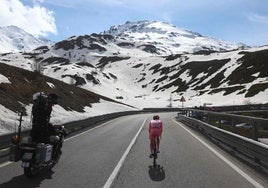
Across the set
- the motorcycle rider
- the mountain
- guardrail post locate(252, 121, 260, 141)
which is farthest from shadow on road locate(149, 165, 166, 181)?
the mountain

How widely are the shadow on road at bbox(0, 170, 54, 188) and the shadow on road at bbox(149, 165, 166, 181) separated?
240 centimetres

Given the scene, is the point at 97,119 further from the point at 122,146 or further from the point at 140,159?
the point at 140,159

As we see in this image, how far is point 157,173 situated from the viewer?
34.0ft

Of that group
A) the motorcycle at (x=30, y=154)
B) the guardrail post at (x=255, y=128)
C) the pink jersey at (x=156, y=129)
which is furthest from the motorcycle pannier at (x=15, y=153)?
the guardrail post at (x=255, y=128)

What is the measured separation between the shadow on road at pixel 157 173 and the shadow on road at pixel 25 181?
2400mm

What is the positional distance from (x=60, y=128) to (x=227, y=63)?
5411 inches

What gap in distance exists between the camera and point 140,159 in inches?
508

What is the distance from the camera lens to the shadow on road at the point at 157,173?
9680 millimetres

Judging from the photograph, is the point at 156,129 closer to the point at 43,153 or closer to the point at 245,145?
the point at 245,145

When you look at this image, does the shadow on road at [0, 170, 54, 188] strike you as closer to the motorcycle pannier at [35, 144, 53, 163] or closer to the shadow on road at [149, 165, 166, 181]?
the motorcycle pannier at [35, 144, 53, 163]

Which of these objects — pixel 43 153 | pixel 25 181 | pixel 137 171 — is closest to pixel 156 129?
pixel 137 171

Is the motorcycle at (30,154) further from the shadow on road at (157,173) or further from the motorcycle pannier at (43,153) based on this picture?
the shadow on road at (157,173)

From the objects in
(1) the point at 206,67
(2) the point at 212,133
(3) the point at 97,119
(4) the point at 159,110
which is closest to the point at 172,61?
(1) the point at 206,67

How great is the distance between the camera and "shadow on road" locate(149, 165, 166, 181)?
9680 mm
